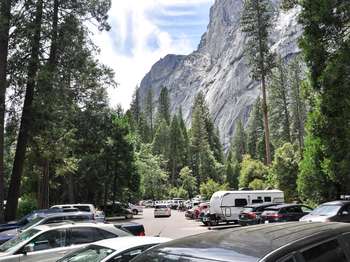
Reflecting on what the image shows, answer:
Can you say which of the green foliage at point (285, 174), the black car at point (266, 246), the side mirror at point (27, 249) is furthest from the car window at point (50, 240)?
the green foliage at point (285, 174)

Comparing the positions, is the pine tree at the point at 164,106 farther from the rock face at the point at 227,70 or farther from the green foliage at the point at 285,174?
the green foliage at the point at 285,174

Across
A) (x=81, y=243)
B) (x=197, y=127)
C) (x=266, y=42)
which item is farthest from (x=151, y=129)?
(x=81, y=243)

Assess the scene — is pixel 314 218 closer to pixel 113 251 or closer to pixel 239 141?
pixel 113 251

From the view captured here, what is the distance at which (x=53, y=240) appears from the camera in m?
11.1

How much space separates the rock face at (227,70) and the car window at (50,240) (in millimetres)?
111448

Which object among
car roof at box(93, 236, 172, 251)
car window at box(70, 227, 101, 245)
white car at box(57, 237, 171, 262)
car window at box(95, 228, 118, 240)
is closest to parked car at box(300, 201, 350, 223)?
car window at box(95, 228, 118, 240)

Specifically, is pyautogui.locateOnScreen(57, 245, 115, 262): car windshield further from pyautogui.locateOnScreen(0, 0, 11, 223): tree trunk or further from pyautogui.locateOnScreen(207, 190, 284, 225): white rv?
pyautogui.locateOnScreen(207, 190, 284, 225): white rv

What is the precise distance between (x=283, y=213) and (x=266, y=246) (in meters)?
A: 19.8

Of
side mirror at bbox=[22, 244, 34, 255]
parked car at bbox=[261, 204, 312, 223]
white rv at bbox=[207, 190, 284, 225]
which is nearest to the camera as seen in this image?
side mirror at bbox=[22, 244, 34, 255]

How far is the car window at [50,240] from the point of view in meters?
10.8

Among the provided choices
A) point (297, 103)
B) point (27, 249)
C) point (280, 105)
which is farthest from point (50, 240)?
point (280, 105)

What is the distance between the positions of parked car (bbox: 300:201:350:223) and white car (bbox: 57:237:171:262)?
11.3 meters

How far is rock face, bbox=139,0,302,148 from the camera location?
139625 mm

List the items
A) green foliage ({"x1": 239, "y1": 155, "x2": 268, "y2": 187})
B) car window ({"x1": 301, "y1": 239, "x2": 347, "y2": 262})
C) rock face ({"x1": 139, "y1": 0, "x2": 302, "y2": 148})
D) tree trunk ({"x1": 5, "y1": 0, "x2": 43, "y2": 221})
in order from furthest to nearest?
1. rock face ({"x1": 139, "y1": 0, "x2": 302, "y2": 148})
2. green foliage ({"x1": 239, "y1": 155, "x2": 268, "y2": 187})
3. tree trunk ({"x1": 5, "y1": 0, "x2": 43, "y2": 221})
4. car window ({"x1": 301, "y1": 239, "x2": 347, "y2": 262})
